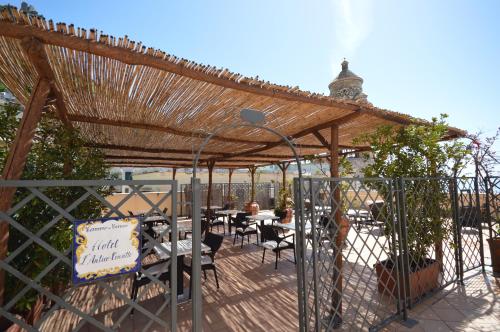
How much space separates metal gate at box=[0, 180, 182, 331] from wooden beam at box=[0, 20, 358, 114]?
37.4 inches

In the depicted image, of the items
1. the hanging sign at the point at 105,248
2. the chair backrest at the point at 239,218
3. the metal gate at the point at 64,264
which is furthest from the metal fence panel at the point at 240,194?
the hanging sign at the point at 105,248

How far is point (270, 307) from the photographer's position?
326 centimetres

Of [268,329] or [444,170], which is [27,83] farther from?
[444,170]

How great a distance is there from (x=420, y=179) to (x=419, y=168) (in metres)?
0.29

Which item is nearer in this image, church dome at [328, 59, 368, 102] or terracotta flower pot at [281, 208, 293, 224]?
terracotta flower pot at [281, 208, 293, 224]

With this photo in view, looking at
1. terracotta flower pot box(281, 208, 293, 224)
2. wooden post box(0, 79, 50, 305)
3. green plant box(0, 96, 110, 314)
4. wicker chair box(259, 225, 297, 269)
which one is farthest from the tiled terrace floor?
terracotta flower pot box(281, 208, 293, 224)

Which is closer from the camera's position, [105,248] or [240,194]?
[105,248]

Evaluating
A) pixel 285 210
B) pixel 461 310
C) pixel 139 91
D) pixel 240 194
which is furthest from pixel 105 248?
pixel 240 194

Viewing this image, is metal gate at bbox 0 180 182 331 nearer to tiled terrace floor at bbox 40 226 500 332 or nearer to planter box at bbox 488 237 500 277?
tiled terrace floor at bbox 40 226 500 332

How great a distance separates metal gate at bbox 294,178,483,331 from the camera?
233 centimetres

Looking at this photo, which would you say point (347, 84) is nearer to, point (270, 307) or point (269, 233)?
point (269, 233)

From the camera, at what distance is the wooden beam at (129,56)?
1.50m

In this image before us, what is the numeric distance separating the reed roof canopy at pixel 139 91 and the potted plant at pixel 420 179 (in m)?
0.44

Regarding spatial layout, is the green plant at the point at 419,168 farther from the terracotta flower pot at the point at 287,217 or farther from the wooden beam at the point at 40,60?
the terracotta flower pot at the point at 287,217
